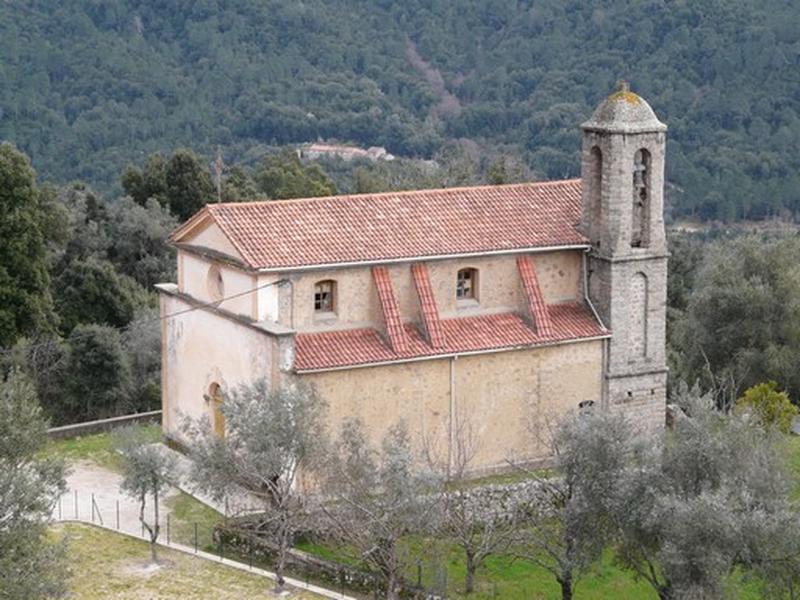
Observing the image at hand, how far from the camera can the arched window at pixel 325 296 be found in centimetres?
3038

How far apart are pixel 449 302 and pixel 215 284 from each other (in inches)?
188

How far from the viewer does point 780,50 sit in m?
74.2

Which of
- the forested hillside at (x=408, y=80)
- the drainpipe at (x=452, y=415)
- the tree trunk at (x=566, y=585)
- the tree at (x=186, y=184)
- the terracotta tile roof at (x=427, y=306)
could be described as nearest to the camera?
the tree trunk at (x=566, y=585)

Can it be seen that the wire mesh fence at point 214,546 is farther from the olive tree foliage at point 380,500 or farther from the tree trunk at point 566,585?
the tree trunk at point 566,585

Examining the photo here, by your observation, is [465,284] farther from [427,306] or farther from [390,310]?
[390,310]

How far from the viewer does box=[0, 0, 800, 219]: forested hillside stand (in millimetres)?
73688

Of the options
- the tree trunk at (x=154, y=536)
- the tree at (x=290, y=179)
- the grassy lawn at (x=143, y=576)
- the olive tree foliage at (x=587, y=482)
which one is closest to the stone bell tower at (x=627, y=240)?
the olive tree foliage at (x=587, y=482)

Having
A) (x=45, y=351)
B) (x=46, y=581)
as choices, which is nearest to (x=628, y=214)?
(x=46, y=581)

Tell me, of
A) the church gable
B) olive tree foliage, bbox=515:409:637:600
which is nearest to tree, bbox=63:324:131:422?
the church gable

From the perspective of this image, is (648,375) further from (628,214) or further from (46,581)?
(46,581)

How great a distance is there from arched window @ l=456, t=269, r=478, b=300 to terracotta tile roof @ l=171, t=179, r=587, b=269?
2.58ft

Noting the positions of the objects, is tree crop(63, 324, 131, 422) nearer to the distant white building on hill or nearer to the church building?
the church building

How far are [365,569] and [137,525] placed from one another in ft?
16.0

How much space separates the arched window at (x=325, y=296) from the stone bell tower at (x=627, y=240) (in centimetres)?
584
